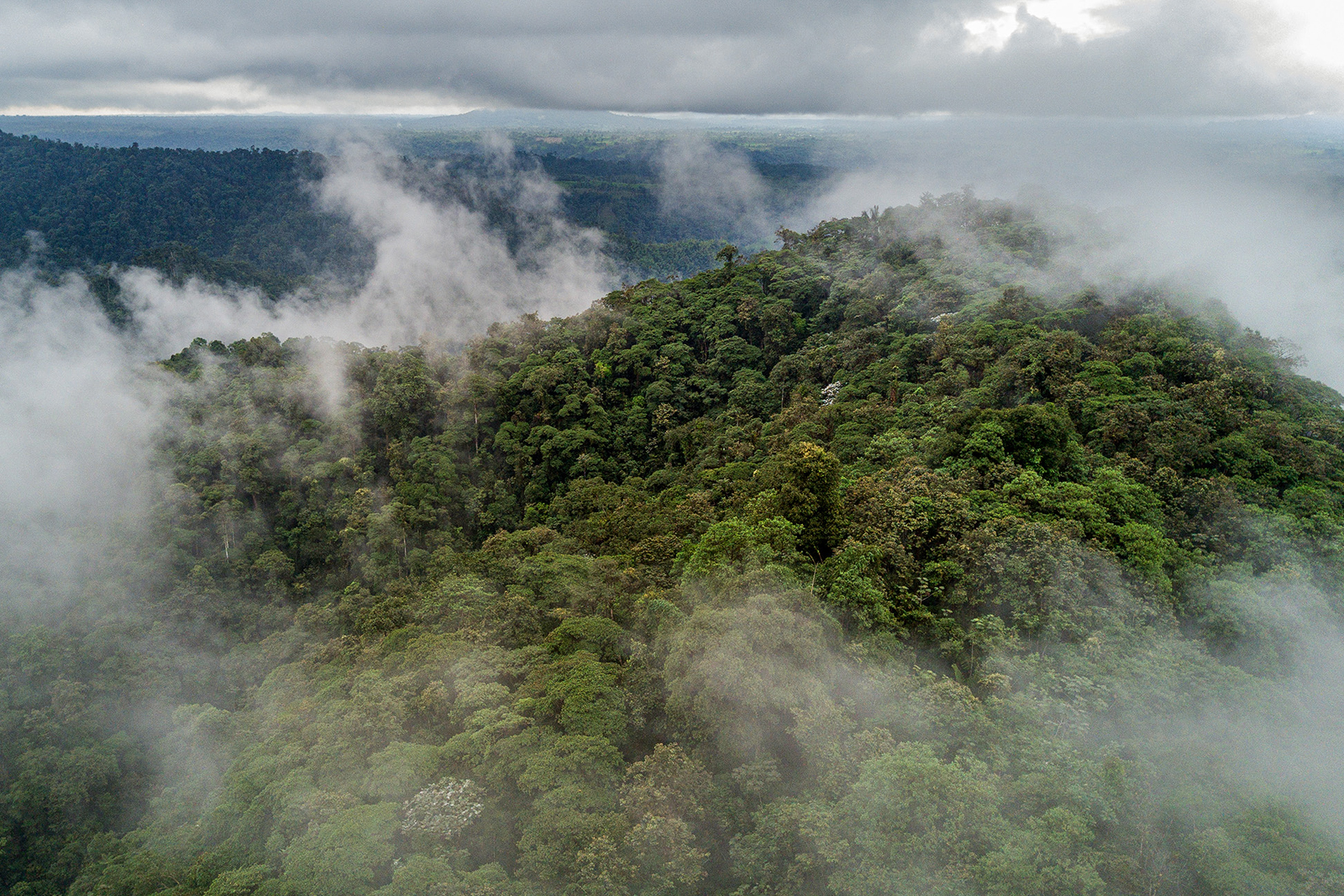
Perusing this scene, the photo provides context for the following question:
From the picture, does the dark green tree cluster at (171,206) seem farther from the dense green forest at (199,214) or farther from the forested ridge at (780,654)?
the forested ridge at (780,654)

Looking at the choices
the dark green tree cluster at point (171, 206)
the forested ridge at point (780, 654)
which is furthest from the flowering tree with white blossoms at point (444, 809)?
the dark green tree cluster at point (171, 206)

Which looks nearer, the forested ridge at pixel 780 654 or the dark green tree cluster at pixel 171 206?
the forested ridge at pixel 780 654

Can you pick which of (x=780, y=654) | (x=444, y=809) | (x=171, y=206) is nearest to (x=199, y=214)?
(x=171, y=206)

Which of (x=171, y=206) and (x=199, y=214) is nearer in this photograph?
(x=171, y=206)

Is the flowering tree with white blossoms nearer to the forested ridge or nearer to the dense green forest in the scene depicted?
the forested ridge

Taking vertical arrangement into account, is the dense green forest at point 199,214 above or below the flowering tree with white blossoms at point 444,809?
above

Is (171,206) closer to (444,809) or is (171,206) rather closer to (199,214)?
(199,214)

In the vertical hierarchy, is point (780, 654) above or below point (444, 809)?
above
